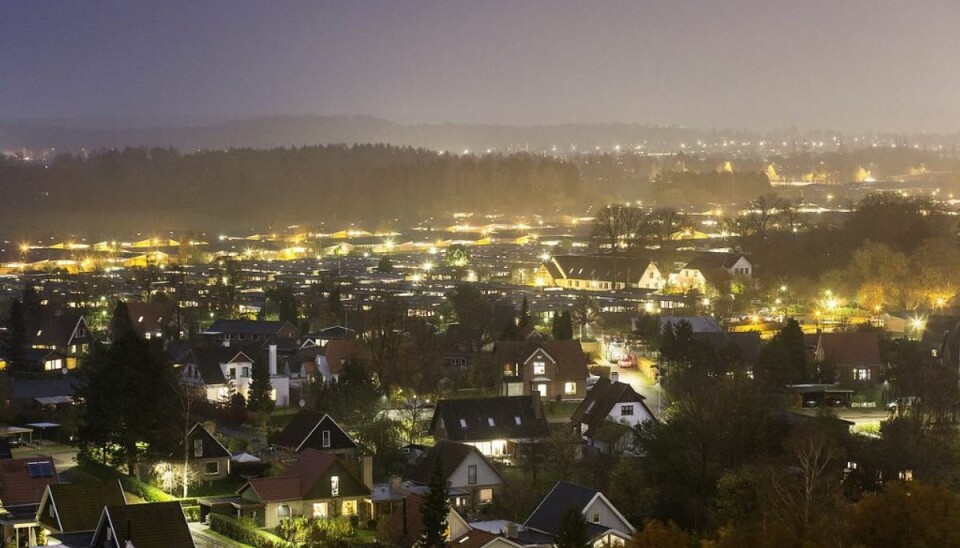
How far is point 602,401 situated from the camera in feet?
57.8

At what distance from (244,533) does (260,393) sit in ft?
17.5

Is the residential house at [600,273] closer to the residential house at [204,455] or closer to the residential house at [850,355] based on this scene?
the residential house at [850,355]

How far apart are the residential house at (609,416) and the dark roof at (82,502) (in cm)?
550

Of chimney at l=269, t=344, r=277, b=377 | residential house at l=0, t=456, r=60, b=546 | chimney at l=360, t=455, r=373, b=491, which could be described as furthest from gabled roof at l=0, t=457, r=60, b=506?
chimney at l=269, t=344, r=277, b=377

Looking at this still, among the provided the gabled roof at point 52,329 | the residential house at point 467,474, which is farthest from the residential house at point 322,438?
the gabled roof at point 52,329

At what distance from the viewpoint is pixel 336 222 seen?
64062 millimetres

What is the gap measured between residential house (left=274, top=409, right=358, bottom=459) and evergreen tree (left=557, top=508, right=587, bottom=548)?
4.96 meters

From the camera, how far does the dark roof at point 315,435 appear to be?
16094 mm

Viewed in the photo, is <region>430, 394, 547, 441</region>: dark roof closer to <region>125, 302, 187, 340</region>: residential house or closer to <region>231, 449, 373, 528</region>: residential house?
<region>231, 449, 373, 528</region>: residential house

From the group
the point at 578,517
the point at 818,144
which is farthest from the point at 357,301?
the point at 818,144

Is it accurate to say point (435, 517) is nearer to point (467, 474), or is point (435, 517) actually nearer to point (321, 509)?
point (321, 509)

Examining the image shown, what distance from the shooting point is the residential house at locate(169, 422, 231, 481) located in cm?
1580

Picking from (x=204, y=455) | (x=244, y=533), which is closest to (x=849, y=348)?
(x=204, y=455)

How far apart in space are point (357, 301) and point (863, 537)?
721 inches
